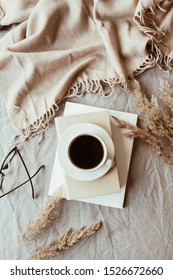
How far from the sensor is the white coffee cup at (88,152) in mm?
936

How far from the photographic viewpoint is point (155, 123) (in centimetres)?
97

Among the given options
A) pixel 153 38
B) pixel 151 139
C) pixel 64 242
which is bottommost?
pixel 64 242

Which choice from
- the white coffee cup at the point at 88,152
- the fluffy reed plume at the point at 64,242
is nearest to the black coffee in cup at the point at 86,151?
the white coffee cup at the point at 88,152

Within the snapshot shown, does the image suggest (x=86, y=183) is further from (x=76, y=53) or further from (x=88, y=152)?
(x=76, y=53)

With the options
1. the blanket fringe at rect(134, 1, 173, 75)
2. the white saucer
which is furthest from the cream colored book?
the blanket fringe at rect(134, 1, 173, 75)

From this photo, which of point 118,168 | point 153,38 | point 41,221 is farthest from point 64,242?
point 153,38

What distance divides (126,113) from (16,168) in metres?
0.27

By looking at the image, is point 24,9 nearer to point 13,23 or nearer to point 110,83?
point 13,23

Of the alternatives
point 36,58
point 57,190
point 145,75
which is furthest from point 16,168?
point 145,75

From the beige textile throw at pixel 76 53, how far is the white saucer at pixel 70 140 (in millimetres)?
70

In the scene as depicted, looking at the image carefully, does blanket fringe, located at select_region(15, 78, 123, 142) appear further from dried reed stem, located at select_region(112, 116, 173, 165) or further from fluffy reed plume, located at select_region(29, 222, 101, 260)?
fluffy reed plume, located at select_region(29, 222, 101, 260)

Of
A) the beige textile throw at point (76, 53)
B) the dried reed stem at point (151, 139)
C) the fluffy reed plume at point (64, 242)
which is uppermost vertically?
the beige textile throw at point (76, 53)

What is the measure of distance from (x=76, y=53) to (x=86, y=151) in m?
0.22

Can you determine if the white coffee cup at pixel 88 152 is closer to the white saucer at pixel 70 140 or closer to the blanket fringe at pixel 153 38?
the white saucer at pixel 70 140
